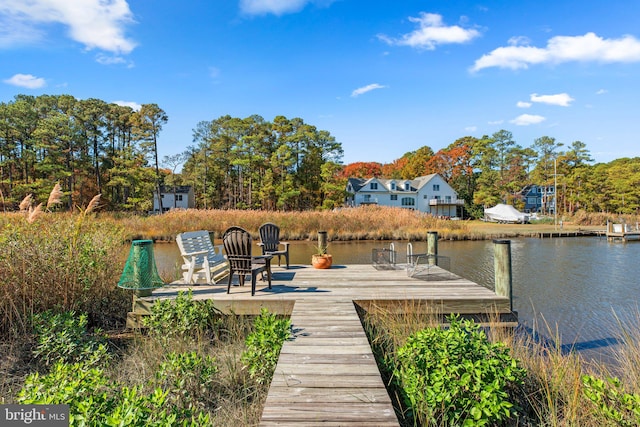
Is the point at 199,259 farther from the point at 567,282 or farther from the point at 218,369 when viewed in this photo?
the point at 567,282

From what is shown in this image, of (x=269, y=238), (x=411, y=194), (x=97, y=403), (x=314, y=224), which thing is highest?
(x=411, y=194)

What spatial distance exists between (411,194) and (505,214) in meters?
11.1

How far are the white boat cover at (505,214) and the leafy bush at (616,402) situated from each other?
1565 inches

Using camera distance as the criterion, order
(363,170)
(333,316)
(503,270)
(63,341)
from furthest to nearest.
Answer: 1. (363,170)
2. (503,270)
3. (333,316)
4. (63,341)

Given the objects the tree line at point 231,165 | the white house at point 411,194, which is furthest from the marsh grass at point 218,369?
the white house at point 411,194

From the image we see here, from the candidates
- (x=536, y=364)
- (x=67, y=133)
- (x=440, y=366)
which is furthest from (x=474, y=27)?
(x=67, y=133)

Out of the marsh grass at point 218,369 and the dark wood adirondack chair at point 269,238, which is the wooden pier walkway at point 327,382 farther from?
the dark wood adirondack chair at point 269,238

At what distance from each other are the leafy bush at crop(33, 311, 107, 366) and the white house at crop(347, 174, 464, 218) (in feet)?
128

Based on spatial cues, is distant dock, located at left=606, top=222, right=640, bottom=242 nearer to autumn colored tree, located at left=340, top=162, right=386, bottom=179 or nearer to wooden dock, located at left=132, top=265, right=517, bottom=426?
wooden dock, located at left=132, top=265, right=517, bottom=426

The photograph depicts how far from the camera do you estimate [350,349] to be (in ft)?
9.86

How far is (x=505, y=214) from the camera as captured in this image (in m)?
38.1

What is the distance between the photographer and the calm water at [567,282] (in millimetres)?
5578

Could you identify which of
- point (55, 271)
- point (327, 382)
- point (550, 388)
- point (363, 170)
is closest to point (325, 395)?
point (327, 382)

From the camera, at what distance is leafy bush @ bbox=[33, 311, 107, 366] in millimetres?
3355
